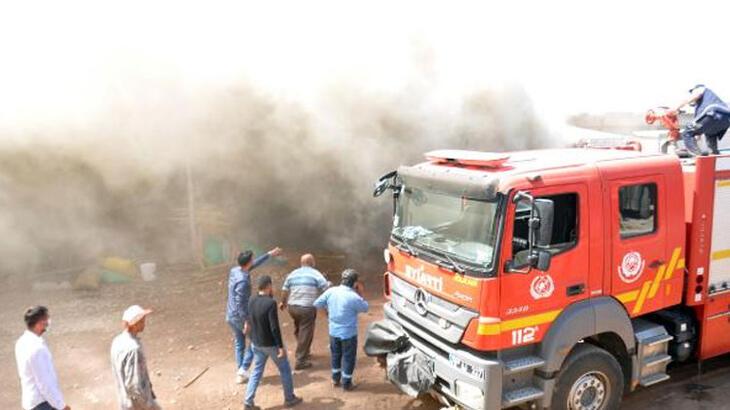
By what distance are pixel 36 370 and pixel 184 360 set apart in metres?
2.76

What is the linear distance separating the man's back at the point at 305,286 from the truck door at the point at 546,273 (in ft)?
8.25

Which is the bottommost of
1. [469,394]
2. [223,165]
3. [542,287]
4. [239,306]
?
[469,394]

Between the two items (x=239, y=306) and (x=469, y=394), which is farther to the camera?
(x=239, y=306)

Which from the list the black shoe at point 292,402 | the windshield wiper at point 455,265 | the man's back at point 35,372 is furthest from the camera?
the black shoe at point 292,402

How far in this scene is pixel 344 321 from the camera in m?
5.38

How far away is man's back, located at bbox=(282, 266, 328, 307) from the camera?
6012 millimetres

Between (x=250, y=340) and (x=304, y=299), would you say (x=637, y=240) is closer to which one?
(x=304, y=299)

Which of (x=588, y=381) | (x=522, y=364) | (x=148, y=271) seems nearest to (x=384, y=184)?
(x=522, y=364)

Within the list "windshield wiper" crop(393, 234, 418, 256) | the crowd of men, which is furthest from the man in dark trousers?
"windshield wiper" crop(393, 234, 418, 256)

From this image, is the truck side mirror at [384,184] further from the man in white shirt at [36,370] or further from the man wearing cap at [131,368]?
the man in white shirt at [36,370]

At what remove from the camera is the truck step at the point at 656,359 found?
15.9ft

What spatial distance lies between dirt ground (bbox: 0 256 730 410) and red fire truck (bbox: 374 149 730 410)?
0.70 metres

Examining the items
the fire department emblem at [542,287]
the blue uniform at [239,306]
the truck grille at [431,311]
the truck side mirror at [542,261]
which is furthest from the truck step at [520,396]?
the blue uniform at [239,306]

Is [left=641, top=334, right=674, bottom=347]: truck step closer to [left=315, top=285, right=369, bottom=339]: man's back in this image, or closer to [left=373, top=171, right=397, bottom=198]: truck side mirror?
[left=315, top=285, right=369, bottom=339]: man's back
